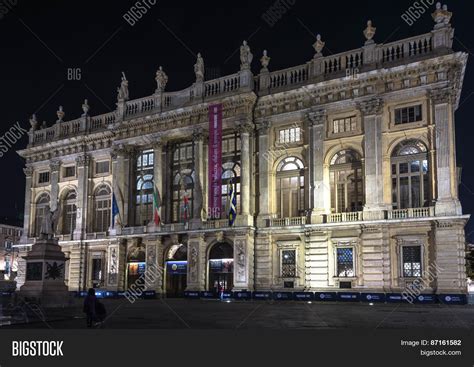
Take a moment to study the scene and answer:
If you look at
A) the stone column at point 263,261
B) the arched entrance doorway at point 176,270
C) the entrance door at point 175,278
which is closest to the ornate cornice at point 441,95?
the stone column at point 263,261

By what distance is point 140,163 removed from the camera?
51188 mm

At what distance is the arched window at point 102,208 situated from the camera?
5338 cm

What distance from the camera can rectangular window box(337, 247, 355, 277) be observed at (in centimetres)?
3938

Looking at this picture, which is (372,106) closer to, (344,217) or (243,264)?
(344,217)

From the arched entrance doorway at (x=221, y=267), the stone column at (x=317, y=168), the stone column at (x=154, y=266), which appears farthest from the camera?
the stone column at (x=154, y=266)

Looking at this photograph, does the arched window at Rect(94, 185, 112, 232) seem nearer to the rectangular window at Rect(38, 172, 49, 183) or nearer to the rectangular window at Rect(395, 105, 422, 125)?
the rectangular window at Rect(38, 172, 49, 183)

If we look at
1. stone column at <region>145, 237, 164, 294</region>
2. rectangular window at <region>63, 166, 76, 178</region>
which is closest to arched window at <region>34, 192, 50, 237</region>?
rectangular window at <region>63, 166, 76, 178</region>

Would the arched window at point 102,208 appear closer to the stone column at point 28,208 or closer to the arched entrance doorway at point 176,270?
the stone column at point 28,208

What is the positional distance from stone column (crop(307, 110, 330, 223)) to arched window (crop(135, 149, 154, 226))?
51.3ft

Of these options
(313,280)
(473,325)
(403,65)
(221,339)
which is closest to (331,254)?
(313,280)

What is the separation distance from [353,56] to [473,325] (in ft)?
84.8

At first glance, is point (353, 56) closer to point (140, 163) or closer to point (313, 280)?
point (313, 280)

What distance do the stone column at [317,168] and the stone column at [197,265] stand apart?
9.74 meters

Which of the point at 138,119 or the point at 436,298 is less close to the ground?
the point at 138,119
